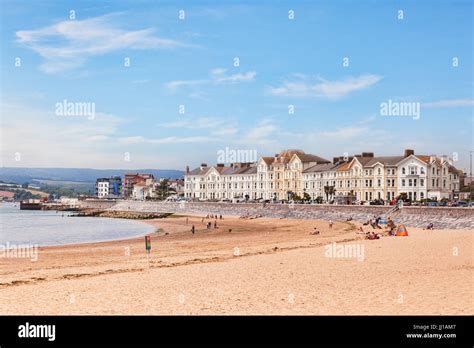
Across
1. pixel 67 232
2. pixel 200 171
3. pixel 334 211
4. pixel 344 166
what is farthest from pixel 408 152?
pixel 200 171

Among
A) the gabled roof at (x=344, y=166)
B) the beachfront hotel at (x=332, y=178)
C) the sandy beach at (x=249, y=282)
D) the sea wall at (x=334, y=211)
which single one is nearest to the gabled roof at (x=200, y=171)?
the beachfront hotel at (x=332, y=178)

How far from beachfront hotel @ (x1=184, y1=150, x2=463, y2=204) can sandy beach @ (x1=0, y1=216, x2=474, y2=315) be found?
52.9 metres

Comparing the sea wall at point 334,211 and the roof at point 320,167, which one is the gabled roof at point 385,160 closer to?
the roof at point 320,167

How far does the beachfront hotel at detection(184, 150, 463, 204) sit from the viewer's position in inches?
3250

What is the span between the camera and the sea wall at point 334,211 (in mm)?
50312

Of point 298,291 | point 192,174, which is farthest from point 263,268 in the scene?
point 192,174

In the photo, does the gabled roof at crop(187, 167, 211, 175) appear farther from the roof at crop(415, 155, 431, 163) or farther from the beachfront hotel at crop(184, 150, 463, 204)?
the roof at crop(415, 155, 431, 163)

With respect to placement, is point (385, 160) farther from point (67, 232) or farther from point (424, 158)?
point (67, 232)

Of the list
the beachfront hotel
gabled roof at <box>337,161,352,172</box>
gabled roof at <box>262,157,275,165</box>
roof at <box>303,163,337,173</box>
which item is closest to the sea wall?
the beachfront hotel

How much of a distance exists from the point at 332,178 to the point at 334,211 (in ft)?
91.2

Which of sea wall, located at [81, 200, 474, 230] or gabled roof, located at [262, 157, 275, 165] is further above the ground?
gabled roof, located at [262, 157, 275, 165]
